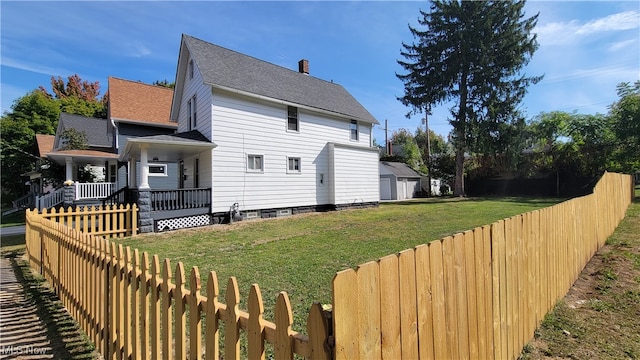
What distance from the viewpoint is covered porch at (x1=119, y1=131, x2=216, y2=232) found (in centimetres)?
1075

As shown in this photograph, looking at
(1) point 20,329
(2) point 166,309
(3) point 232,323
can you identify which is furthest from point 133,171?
(3) point 232,323

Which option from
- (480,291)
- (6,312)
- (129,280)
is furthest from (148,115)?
(480,291)

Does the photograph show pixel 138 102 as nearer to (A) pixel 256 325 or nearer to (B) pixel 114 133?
(B) pixel 114 133

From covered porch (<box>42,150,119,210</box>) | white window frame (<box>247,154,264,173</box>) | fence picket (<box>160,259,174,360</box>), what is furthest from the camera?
covered porch (<box>42,150,119,210</box>)

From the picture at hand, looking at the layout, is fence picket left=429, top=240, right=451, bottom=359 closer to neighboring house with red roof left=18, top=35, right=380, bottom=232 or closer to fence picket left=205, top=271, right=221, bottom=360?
fence picket left=205, top=271, right=221, bottom=360

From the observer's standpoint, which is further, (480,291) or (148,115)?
(148,115)

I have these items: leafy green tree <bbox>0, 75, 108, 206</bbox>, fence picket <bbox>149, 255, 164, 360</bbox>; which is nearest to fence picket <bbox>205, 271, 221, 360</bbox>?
fence picket <bbox>149, 255, 164, 360</bbox>

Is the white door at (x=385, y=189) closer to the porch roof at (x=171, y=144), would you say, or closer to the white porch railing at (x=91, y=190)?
A: the porch roof at (x=171, y=144)

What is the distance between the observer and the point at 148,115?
1961cm

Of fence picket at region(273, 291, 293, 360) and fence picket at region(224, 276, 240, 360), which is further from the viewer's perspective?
fence picket at region(224, 276, 240, 360)

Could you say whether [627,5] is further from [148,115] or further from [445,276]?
[148,115]

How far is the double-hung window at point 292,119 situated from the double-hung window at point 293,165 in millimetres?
1535

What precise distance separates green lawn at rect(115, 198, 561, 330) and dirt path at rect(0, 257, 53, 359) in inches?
78.8

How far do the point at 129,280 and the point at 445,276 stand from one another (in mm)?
2338
